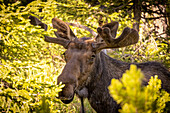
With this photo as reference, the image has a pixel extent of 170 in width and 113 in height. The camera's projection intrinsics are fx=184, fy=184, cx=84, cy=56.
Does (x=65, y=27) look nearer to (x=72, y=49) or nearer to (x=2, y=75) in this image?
(x=72, y=49)

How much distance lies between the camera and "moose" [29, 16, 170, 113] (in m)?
3.19

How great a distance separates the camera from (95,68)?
3721mm

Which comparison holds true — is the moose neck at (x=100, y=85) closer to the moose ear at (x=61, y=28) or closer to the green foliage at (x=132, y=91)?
the moose ear at (x=61, y=28)

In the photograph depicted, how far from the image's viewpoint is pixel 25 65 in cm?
351

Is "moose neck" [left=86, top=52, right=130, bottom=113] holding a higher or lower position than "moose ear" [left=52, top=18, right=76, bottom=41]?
lower

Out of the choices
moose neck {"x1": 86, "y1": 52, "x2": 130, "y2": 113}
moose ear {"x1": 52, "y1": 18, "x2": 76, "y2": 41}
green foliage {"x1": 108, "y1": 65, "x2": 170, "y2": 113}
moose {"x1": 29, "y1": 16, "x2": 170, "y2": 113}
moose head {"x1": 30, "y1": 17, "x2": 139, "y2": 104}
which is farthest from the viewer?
moose ear {"x1": 52, "y1": 18, "x2": 76, "y2": 41}

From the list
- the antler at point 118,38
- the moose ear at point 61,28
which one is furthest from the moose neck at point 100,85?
the moose ear at point 61,28

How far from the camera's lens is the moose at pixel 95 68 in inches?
125

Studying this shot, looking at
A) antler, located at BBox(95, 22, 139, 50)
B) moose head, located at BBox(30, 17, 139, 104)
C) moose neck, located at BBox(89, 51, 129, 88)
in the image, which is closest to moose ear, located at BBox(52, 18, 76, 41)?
moose head, located at BBox(30, 17, 139, 104)

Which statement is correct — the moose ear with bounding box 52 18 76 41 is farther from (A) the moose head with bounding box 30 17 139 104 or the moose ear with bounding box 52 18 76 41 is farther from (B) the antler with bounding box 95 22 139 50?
(B) the antler with bounding box 95 22 139 50

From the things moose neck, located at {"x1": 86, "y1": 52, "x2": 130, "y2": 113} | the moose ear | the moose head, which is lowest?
moose neck, located at {"x1": 86, "y1": 52, "x2": 130, "y2": 113}

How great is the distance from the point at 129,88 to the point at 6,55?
152 inches

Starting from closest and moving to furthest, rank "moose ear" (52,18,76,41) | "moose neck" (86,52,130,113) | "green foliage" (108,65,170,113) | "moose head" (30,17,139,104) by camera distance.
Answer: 1. "green foliage" (108,65,170,113)
2. "moose head" (30,17,139,104)
3. "moose neck" (86,52,130,113)
4. "moose ear" (52,18,76,41)

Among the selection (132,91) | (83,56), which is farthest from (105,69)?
(132,91)
